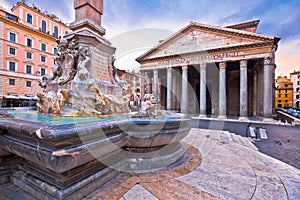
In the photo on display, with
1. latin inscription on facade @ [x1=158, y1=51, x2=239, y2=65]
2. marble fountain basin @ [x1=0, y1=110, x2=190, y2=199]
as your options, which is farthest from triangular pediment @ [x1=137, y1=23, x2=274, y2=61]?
marble fountain basin @ [x1=0, y1=110, x2=190, y2=199]

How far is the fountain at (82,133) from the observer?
177cm

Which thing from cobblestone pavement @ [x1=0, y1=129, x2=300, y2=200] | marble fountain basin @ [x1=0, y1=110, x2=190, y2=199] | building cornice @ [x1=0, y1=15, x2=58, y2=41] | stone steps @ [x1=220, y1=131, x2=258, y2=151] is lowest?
stone steps @ [x1=220, y1=131, x2=258, y2=151]

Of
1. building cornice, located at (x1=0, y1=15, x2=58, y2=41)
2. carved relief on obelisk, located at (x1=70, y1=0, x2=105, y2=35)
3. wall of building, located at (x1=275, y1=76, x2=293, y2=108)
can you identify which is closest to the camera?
carved relief on obelisk, located at (x1=70, y1=0, x2=105, y2=35)

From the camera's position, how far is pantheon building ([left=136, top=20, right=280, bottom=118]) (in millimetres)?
16263

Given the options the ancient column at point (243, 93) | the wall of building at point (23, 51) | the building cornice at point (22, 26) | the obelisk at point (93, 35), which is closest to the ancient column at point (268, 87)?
the ancient column at point (243, 93)

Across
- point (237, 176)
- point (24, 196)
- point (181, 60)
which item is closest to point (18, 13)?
point (181, 60)

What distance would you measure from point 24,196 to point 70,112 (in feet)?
7.07

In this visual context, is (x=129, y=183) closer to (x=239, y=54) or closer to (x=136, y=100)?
(x=136, y=100)

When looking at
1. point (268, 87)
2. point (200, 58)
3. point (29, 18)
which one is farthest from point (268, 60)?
point (29, 18)

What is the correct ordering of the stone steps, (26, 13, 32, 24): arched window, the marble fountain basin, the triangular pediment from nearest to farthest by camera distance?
the marble fountain basin → the stone steps → the triangular pediment → (26, 13, 32, 24): arched window

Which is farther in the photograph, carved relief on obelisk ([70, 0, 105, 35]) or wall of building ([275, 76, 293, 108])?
wall of building ([275, 76, 293, 108])

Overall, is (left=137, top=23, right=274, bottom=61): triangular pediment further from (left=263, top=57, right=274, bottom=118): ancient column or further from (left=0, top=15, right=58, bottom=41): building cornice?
(left=0, top=15, right=58, bottom=41): building cornice

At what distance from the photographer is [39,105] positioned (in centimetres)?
430

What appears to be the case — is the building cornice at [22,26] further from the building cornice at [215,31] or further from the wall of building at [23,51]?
the building cornice at [215,31]
